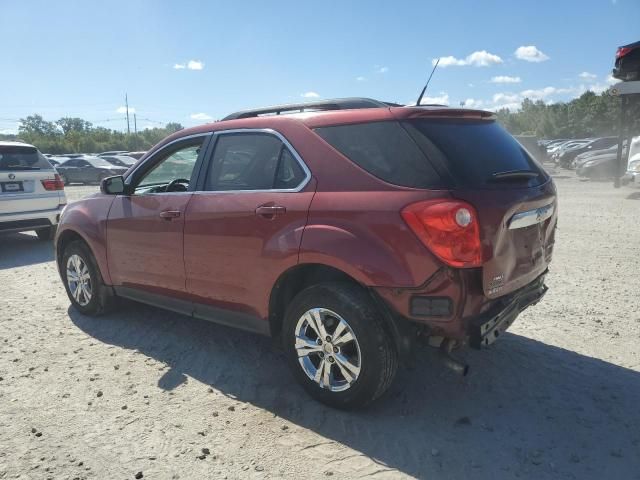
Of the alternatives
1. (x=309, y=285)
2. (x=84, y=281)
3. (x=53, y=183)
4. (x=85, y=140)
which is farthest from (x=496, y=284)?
(x=85, y=140)

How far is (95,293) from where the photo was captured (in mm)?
4871

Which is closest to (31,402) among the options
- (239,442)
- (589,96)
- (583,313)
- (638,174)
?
(239,442)

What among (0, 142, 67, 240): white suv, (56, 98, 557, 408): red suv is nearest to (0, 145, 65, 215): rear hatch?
(0, 142, 67, 240): white suv

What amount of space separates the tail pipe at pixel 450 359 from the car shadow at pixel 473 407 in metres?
0.38

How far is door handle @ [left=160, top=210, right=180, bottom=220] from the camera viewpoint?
12.9 ft

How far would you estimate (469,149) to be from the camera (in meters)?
3.00

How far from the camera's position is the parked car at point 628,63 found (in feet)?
48.9

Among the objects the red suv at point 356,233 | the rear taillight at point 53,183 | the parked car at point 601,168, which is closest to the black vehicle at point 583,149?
the parked car at point 601,168

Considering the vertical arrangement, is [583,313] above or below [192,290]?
below

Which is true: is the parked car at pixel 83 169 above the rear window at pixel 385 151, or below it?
below

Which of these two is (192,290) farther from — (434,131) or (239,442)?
(434,131)

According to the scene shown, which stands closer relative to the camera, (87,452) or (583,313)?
(87,452)

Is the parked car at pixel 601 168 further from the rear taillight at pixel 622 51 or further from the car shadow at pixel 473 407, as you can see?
the car shadow at pixel 473 407

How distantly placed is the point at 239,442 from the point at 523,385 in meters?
1.97
